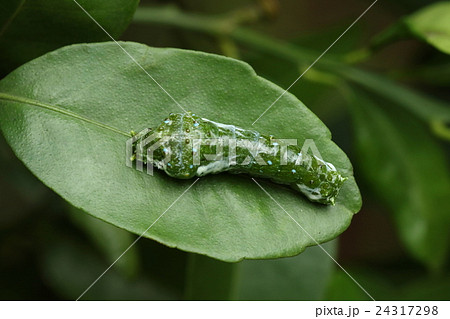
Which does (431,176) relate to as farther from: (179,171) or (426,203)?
(179,171)

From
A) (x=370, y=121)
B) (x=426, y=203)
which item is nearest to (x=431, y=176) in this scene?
(x=426, y=203)

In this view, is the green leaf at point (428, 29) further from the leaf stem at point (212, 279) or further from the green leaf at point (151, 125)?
the leaf stem at point (212, 279)

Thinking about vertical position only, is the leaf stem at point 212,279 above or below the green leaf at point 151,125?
below

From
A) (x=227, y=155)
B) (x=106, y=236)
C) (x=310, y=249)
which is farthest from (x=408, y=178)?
(x=106, y=236)

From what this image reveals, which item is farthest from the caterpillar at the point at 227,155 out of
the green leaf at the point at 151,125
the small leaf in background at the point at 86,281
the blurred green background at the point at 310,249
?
the small leaf in background at the point at 86,281

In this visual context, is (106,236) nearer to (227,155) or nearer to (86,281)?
(86,281)

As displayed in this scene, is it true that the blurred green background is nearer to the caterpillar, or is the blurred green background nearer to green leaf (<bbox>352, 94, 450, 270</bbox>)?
green leaf (<bbox>352, 94, 450, 270</bbox>)
